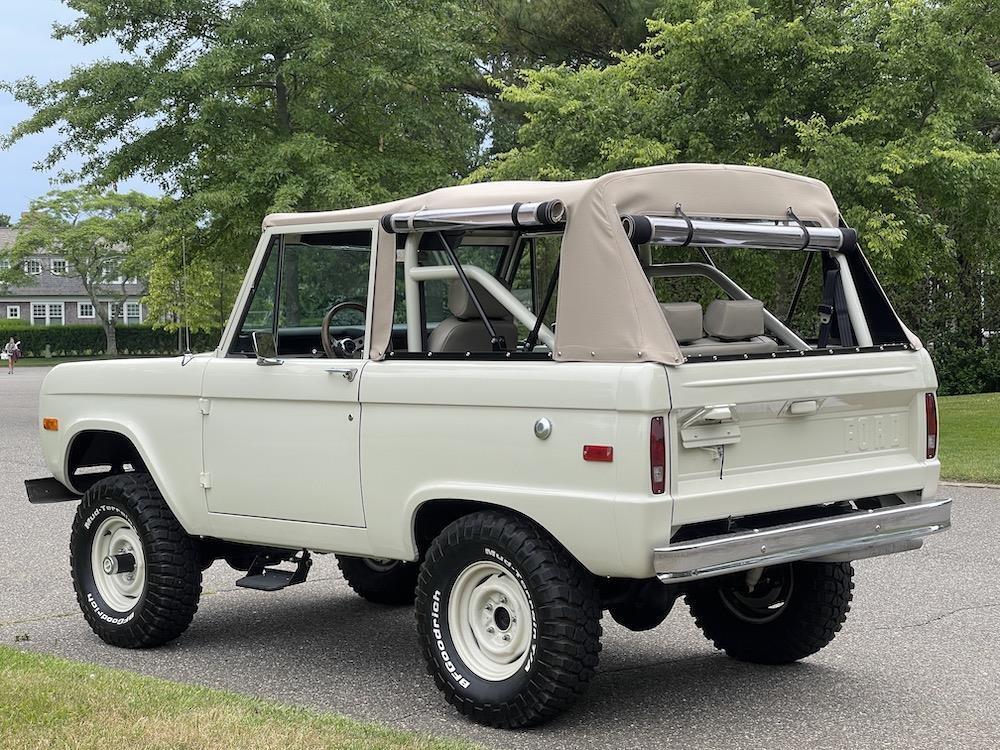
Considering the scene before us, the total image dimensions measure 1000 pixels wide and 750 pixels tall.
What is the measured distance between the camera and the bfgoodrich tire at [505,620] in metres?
5.29

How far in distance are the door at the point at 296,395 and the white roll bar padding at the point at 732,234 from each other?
138 cm

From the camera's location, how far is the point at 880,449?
609 cm

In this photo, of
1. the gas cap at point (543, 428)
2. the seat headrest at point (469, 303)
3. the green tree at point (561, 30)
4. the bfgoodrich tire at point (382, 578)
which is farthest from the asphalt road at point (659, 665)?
the green tree at point (561, 30)

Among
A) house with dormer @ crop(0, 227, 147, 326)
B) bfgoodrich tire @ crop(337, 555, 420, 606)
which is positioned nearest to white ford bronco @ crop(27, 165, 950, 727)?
bfgoodrich tire @ crop(337, 555, 420, 606)

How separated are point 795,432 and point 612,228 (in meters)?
1.14

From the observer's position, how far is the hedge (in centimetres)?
7181

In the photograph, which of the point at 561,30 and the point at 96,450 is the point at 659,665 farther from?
the point at 561,30

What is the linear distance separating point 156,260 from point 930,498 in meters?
22.8

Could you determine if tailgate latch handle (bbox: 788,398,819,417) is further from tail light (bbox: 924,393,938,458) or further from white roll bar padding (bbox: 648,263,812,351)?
white roll bar padding (bbox: 648,263,812,351)

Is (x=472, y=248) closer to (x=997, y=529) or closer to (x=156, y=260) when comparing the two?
(x=997, y=529)

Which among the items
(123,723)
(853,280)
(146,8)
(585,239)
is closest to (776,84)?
(146,8)

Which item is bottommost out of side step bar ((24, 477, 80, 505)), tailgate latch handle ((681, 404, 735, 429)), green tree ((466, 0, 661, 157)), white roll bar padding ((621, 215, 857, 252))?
side step bar ((24, 477, 80, 505))

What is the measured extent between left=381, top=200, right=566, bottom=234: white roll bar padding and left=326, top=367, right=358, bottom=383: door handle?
0.64m

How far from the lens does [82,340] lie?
73.2 meters
